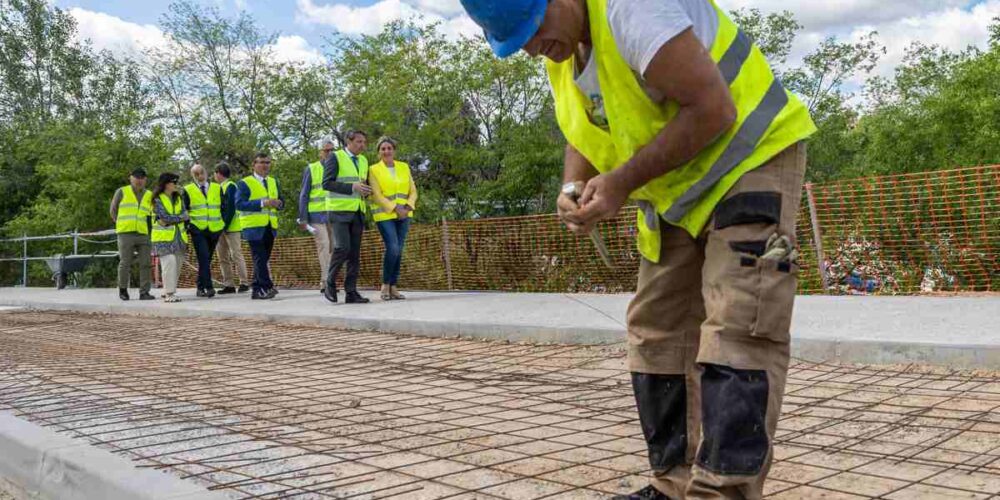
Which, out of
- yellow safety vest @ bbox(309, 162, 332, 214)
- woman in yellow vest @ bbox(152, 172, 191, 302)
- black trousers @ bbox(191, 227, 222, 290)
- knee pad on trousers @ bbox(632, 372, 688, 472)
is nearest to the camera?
knee pad on trousers @ bbox(632, 372, 688, 472)

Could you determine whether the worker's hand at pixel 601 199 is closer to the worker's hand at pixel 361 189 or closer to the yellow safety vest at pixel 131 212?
the worker's hand at pixel 361 189

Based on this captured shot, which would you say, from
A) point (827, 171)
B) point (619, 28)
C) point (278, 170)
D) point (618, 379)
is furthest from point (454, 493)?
point (827, 171)

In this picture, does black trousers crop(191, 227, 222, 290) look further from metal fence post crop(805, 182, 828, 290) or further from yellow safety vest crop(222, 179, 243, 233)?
metal fence post crop(805, 182, 828, 290)

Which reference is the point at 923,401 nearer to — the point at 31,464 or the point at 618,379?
the point at 618,379

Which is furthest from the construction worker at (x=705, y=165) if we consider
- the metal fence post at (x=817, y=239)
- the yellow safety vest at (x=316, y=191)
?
the yellow safety vest at (x=316, y=191)

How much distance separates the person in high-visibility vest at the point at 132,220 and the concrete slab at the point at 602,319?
102cm

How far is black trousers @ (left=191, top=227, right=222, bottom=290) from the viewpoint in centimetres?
1130

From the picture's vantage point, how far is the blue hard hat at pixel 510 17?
1787 millimetres

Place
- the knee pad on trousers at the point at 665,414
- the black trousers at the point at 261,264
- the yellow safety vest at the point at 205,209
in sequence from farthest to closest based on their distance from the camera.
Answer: the yellow safety vest at the point at 205,209, the black trousers at the point at 261,264, the knee pad on trousers at the point at 665,414

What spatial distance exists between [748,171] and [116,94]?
35113 mm

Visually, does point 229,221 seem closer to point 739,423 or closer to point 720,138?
point 720,138

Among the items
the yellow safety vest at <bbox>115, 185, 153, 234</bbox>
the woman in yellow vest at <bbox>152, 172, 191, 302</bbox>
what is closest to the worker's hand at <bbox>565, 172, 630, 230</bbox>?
the woman in yellow vest at <bbox>152, 172, 191, 302</bbox>

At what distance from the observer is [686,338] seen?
2135 millimetres

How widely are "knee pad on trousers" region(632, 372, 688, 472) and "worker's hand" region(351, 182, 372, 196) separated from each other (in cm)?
681
